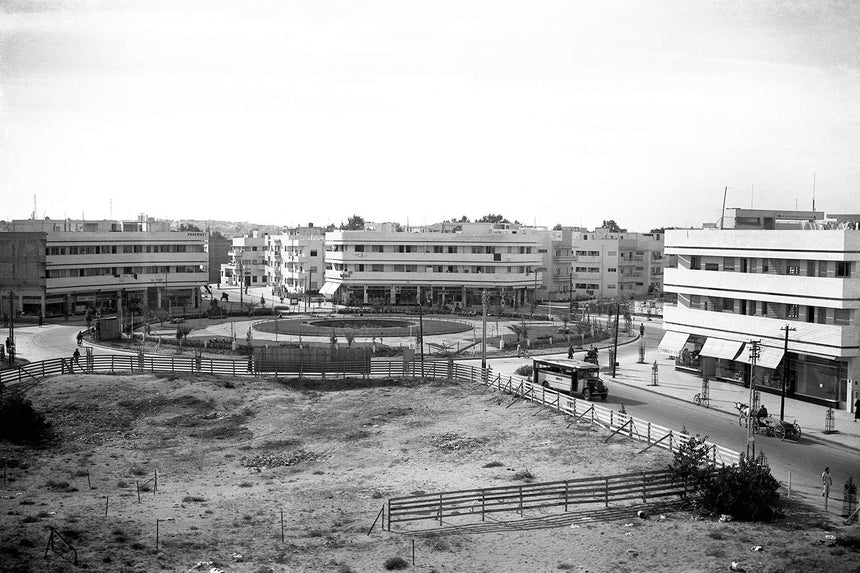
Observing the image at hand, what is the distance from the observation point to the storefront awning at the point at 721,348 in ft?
167

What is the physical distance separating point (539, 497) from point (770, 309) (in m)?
26.6

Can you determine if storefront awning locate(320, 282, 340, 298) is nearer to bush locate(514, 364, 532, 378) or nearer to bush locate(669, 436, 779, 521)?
bush locate(514, 364, 532, 378)

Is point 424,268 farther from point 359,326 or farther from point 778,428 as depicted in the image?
point 778,428

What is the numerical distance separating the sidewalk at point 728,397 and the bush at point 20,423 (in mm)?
32048

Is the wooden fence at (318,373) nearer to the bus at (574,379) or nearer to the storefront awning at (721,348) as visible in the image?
the bus at (574,379)

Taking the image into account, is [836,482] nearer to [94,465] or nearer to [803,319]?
[803,319]

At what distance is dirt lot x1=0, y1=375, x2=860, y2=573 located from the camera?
23844 millimetres

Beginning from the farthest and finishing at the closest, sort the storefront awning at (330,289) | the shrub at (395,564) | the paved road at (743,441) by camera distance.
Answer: the storefront awning at (330,289) → the paved road at (743,441) → the shrub at (395,564)

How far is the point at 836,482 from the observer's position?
30.3 m

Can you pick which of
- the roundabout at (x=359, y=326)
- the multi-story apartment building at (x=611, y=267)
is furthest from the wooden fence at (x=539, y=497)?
the multi-story apartment building at (x=611, y=267)

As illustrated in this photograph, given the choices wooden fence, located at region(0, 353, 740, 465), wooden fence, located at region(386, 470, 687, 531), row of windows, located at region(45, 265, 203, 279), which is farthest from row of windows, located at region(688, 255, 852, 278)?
row of windows, located at region(45, 265, 203, 279)

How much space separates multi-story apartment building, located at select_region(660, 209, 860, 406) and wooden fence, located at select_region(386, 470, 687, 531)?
57.3 ft

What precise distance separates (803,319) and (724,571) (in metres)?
28.3

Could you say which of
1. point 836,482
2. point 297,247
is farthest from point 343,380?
point 297,247
